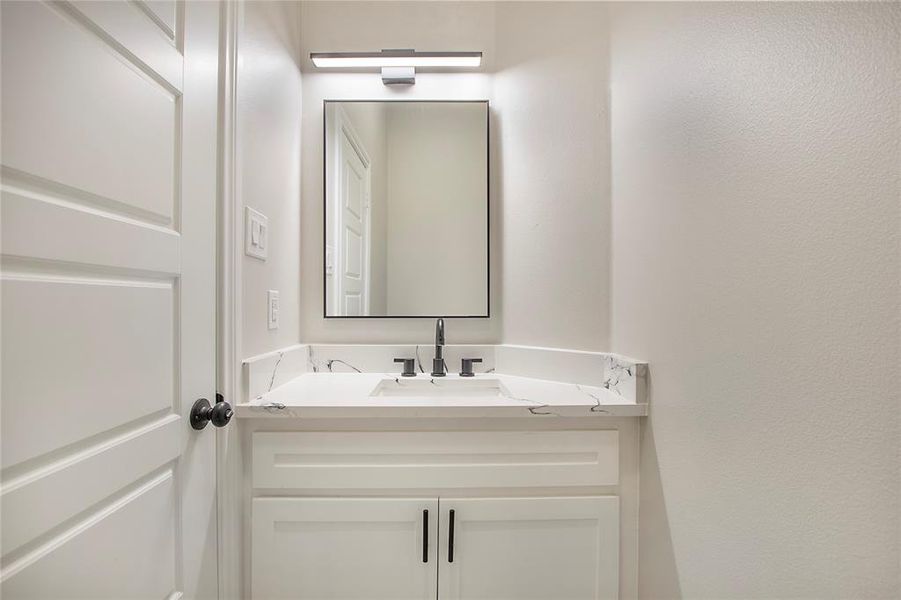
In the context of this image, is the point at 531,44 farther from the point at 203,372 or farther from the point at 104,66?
the point at 203,372

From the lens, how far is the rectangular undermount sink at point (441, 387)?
1.32 m

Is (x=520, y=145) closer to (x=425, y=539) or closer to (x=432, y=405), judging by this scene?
(x=432, y=405)

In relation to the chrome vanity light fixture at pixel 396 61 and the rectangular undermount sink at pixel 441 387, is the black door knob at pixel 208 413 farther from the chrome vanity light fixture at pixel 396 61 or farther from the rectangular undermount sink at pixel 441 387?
the chrome vanity light fixture at pixel 396 61

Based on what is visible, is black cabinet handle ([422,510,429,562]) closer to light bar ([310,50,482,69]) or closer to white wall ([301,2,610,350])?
white wall ([301,2,610,350])

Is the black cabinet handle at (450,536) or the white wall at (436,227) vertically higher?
the white wall at (436,227)

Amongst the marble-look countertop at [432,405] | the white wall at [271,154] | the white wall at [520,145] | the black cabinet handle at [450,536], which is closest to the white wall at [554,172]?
the white wall at [520,145]

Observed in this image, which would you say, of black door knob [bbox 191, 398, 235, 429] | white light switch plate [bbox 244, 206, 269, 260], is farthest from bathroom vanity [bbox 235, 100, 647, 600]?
white light switch plate [bbox 244, 206, 269, 260]

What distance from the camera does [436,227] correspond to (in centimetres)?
147

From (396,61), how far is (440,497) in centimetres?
149

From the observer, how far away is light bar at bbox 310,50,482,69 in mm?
1415

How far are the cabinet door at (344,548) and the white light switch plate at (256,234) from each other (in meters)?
0.64

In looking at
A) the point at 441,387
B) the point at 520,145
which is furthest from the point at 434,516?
the point at 520,145

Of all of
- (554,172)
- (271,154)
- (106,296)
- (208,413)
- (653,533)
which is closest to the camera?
(106,296)

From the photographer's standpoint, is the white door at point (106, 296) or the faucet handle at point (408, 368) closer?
the white door at point (106, 296)
